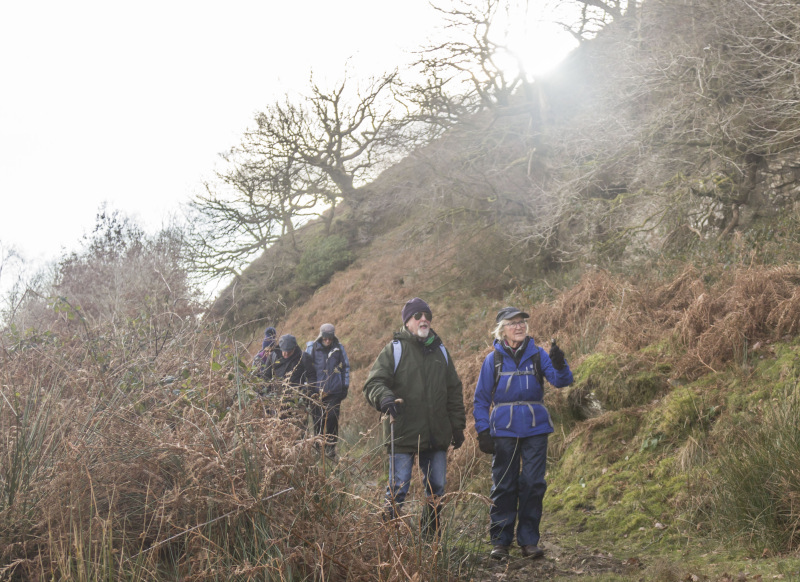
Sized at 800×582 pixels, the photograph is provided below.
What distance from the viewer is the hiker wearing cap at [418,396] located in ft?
17.1

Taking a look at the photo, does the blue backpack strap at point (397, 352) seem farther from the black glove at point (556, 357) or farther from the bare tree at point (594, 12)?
the bare tree at point (594, 12)

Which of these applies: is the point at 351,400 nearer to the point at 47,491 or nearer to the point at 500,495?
the point at 500,495

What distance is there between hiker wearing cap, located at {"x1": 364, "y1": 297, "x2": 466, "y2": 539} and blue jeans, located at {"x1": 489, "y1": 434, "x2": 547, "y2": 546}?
1.39ft

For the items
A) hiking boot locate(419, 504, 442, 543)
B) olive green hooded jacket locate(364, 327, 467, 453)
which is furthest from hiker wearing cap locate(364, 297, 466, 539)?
hiking boot locate(419, 504, 442, 543)

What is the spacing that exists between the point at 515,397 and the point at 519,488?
2.48 ft

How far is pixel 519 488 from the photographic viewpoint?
533cm

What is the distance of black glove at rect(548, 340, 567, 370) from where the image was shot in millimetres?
5268

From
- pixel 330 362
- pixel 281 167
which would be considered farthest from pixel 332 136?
Answer: pixel 330 362

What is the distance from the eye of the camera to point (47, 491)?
3.49 metres

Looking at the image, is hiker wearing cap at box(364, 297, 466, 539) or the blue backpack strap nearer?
hiker wearing cap at box(364, 297, 466, 539)

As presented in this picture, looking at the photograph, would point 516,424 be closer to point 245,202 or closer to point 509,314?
point 509,314

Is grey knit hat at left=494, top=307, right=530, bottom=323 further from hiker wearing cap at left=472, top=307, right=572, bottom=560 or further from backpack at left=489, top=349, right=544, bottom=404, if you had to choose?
backpack at left=489, top=349, right=544, bottom=404

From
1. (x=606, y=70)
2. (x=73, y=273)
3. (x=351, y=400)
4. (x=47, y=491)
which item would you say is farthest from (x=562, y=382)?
(x=73, y=273)

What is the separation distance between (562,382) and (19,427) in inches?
154
